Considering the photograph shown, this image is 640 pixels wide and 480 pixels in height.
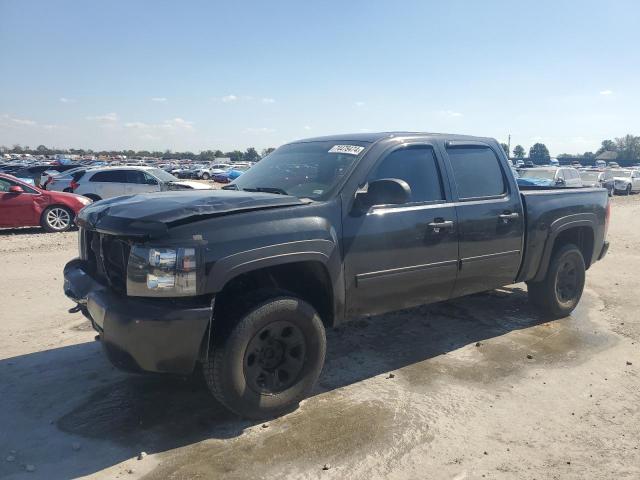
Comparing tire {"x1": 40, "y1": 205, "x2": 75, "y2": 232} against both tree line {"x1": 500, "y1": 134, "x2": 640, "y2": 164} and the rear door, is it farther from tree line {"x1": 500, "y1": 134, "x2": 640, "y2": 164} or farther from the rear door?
tree line {"x1": 500, "y1": 134, "x2": 640, "y2": 164}

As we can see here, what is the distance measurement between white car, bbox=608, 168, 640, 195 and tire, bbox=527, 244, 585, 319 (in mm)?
29511

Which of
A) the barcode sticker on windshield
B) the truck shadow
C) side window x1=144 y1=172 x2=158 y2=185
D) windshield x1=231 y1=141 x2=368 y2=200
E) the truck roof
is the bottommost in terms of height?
the truck shadow

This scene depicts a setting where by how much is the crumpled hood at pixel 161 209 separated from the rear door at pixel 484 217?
1.71 m

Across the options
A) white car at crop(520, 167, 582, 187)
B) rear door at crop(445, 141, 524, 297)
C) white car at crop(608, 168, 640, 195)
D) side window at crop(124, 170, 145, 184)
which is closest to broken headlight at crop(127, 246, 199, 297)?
rear door at crop(445, 141, 524, 297)

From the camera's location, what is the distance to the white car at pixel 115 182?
53.0ft

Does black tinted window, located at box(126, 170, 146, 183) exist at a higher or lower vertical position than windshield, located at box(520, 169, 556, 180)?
lower

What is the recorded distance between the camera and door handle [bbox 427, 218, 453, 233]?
14.0 ft

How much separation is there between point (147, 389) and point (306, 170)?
6.90 feet

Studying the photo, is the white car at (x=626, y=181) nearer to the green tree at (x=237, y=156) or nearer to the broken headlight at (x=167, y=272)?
the broken headlight at (x=167, y=272)

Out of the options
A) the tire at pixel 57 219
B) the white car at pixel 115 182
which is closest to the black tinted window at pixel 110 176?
the white car at pixel 115 182

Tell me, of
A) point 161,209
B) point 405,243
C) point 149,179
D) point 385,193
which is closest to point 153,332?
point 161,209

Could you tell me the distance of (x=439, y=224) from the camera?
4305mm

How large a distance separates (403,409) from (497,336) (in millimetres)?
2016

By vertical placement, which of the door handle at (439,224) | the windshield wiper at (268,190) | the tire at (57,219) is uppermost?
the windshield wiper at (268,190)
